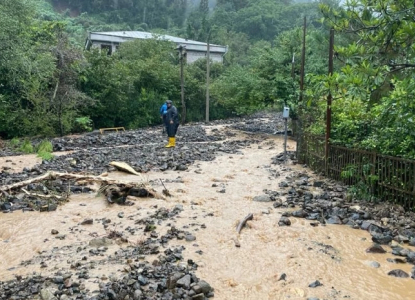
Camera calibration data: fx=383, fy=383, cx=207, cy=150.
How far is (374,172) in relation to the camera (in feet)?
26.2

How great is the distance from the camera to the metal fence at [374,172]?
7.11m

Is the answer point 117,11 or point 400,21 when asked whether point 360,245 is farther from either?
point 117,11

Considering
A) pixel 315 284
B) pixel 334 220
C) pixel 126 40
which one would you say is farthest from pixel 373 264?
pixel 126 40

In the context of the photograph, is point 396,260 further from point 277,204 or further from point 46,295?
point 46,295

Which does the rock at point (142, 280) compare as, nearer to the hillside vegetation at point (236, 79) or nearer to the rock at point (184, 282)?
the rock at point (184, 282)

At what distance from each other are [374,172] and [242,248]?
12.3 feet

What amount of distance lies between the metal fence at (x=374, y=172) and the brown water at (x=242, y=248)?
1422 mm

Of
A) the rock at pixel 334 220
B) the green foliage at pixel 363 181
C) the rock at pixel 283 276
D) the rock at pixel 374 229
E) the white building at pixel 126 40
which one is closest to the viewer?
the rock at pixel 283 276

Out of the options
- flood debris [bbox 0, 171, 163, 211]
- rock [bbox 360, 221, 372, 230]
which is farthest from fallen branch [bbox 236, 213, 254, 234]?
flood debris [bbox 0, 171, 163, 211]

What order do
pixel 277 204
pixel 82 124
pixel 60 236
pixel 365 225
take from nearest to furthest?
1. pixel 60 236
2. pixel 365 225
3. pixel 277 204
4. pixel 82 124

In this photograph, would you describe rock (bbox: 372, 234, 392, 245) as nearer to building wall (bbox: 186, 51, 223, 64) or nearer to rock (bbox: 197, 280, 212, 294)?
rock (bbox: 197, 280, 212, 294)

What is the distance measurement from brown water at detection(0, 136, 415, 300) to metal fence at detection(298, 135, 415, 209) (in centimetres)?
142

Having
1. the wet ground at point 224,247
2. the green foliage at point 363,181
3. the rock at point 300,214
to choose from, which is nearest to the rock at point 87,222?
the wet ground at point 224,247

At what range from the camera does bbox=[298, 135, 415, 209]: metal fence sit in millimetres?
7109
